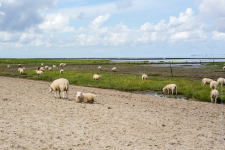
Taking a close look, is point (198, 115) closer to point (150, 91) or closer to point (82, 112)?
point (82, 112)

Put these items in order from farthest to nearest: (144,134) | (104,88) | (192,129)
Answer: (104,88)
(192,129)
(144,134)

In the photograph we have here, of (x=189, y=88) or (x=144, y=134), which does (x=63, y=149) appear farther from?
(x=189, y=88)

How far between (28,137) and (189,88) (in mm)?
19007

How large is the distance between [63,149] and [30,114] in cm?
432

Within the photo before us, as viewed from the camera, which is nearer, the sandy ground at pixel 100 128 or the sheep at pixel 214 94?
the sandy ground at pixel 100 128

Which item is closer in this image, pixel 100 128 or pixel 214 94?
pixel 100 128

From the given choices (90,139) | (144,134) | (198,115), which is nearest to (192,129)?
(144,134)

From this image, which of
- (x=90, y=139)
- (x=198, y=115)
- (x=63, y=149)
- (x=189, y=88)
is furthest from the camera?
(x=189, y=88)

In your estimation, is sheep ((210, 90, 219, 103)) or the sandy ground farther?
sheep ((210, 90, 219, 103))

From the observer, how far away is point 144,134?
8.89 m

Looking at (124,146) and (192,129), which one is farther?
(192,129)

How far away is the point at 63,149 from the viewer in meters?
6.94

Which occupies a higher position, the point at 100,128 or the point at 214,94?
the point at 214,94

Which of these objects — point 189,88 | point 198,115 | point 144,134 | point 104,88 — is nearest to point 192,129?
point 144,134
